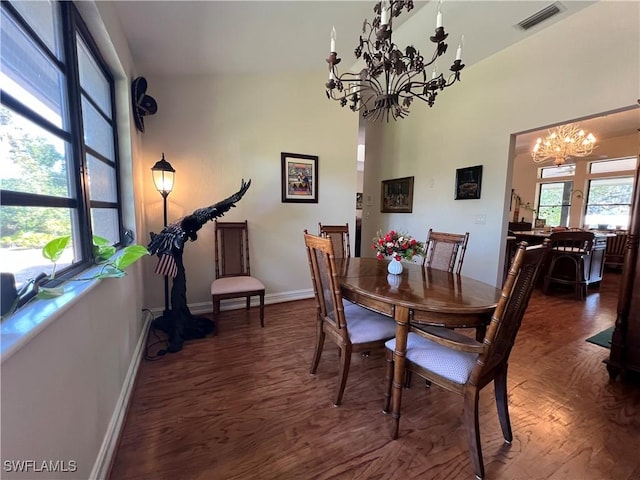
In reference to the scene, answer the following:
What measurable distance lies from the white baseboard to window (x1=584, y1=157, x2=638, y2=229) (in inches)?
371

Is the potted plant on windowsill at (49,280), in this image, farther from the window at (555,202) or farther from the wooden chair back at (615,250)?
the window at (555,202)

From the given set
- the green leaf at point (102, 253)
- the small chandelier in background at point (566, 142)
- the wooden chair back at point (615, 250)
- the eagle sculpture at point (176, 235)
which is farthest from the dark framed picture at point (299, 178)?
the wooden chair back at point (615, 250)

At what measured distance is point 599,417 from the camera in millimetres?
1681

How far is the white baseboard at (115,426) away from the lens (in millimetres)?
1216

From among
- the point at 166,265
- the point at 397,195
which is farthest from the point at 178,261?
the point at 397,195

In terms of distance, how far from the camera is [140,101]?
7.89 feet

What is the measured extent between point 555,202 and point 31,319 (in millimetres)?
10008

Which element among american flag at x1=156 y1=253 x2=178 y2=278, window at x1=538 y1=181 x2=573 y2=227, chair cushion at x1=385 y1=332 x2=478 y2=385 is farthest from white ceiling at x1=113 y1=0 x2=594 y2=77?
window at x1=538 y1=181 x2=573 y2=227

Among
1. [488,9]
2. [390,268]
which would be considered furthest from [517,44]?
[390,268]

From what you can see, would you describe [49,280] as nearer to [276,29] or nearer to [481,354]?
[481,354]

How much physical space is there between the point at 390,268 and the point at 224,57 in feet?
8.91

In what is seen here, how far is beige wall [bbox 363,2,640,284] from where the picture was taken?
2402mm

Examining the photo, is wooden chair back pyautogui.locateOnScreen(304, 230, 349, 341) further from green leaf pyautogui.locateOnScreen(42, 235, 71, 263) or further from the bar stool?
the bar stool

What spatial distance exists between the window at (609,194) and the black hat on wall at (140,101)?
30.1 ft
